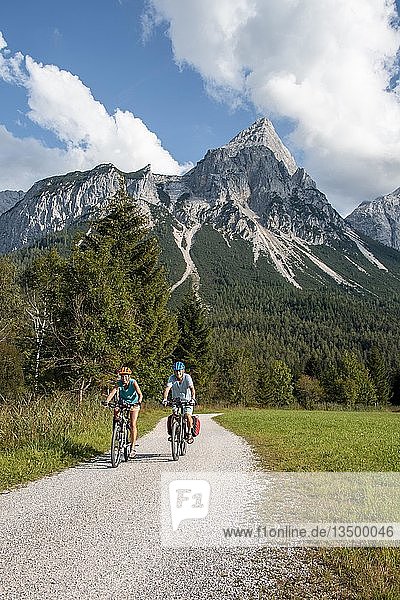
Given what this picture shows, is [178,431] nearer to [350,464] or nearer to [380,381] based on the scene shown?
[350,464]

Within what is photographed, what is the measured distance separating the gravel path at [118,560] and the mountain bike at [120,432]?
2599mm

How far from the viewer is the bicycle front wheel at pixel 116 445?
1058cm

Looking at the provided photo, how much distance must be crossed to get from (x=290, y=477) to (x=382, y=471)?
6.83 ft

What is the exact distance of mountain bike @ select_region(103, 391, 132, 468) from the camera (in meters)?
10.6

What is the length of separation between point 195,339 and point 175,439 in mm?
43053

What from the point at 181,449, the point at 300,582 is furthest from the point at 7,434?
the point at 300,582

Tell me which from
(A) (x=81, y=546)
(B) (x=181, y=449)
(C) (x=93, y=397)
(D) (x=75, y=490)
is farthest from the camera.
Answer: (C) (x=93, y=397)

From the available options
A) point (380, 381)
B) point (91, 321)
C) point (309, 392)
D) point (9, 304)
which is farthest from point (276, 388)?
point (91, 321)

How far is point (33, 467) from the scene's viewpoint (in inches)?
398

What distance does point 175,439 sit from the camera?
11711 mm

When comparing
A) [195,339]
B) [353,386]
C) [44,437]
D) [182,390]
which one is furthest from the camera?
[353,386]

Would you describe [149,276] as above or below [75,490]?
above

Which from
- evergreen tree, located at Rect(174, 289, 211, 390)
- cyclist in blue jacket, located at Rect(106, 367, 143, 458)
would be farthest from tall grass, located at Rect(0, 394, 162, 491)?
evergreen tree, located at Rect(174, 289, 211, 390)

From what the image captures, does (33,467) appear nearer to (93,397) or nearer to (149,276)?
Answer: (93,397)
